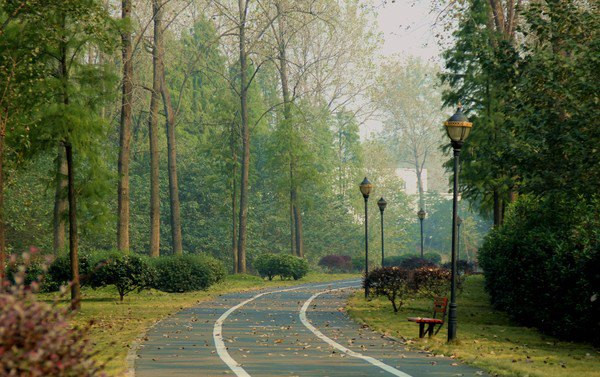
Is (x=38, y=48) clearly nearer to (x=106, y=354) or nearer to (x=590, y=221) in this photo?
(x=106, y=354)

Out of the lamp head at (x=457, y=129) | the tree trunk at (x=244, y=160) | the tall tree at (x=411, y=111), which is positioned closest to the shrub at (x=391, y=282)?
the lamp head at (x=457, y=129)

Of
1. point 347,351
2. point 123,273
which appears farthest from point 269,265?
point 347,351

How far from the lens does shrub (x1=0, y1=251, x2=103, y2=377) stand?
20.2 feet

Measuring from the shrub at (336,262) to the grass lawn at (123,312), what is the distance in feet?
84.4

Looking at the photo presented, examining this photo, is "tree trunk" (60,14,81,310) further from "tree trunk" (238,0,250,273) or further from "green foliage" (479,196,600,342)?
"tree trunk" (238,0,250,273)

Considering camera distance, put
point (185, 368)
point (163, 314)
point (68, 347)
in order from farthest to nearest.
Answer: point (163, 314) < point (185, 368) < point (68, 347)

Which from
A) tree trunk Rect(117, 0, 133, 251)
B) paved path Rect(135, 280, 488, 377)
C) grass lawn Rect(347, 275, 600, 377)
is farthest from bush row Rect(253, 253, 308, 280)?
paved path Rect(135, 280, 488, 377)

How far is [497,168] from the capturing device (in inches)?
962

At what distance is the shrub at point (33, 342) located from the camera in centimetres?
617

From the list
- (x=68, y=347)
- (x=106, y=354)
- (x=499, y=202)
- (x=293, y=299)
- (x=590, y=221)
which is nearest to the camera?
(x=68, y=347)

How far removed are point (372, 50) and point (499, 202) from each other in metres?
34.9

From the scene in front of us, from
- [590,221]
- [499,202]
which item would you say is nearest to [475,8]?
[499,202]

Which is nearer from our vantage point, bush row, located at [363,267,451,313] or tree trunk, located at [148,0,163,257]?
bush row, located at [363,267,451,313]

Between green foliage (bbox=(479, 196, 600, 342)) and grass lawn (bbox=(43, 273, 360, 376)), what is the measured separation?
9.27 m
